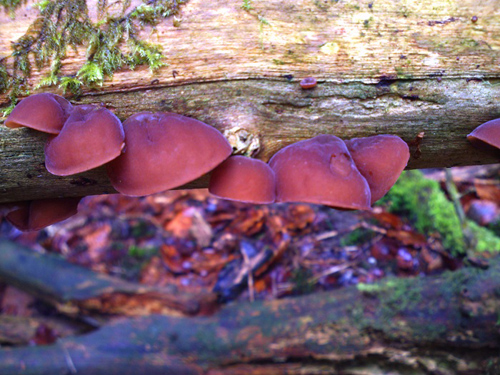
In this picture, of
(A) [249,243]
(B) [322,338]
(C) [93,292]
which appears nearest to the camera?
(B) [322,338]

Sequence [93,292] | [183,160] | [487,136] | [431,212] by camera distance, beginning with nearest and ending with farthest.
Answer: [183,160] → [487,136] → [93,292] → [431,212]

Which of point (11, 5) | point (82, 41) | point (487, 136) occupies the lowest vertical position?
point (487, 136)

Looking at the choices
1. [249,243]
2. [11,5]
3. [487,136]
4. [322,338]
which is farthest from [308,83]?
[249,243]

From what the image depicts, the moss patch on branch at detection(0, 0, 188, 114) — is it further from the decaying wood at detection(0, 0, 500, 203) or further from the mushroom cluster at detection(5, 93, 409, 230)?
the mushroom cluster at detection(5, 93, 409, 230)

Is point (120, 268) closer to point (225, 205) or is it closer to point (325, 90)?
point (225, 205)

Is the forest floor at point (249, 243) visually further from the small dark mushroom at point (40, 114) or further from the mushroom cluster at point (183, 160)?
the small dark mushroom at point (40, 114)

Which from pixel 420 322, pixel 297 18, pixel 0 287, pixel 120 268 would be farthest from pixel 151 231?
pixel 297 18

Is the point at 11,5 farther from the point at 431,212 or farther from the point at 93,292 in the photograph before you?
the point at 431,212

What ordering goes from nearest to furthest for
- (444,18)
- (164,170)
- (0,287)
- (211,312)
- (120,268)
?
(164,170), (444,18), (211,312), (120,268), (0,287)
